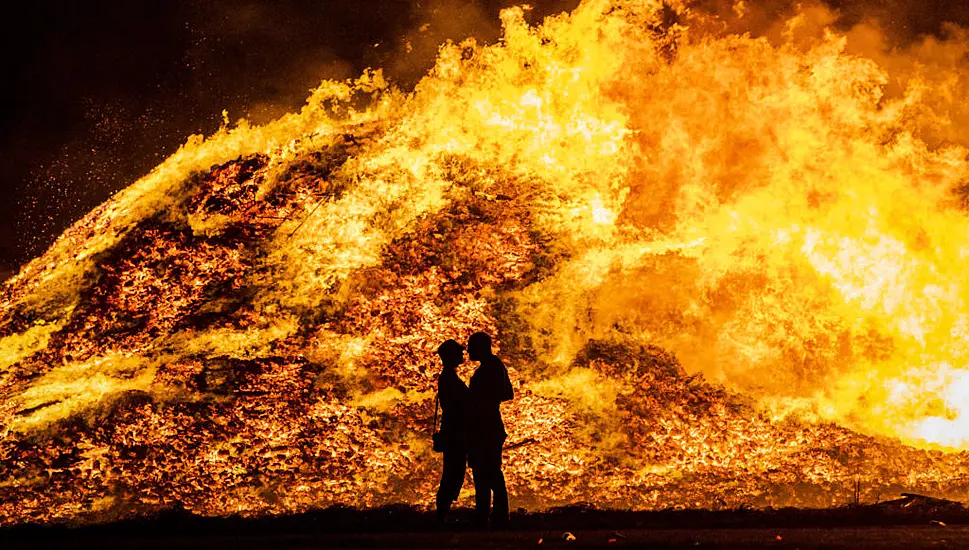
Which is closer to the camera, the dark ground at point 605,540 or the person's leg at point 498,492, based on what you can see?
the dark ground at point 605,540

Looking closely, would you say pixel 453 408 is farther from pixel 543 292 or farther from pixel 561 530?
pixel 543 292

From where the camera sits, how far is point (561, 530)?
474 cm

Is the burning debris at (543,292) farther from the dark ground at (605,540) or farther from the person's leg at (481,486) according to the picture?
the person's leg at (481,486)

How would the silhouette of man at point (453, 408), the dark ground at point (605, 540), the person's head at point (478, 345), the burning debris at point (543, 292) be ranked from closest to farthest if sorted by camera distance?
the dark ground at point (605, 540), the person's head at point (478, 345), the silhouette of man at point (453, 408), the burning debris at point (543, 292)

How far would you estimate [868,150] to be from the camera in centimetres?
688

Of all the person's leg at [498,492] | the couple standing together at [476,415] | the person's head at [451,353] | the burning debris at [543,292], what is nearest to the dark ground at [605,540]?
the person's leg at [498,492]

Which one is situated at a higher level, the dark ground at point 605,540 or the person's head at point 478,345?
the person's head at point 478,345

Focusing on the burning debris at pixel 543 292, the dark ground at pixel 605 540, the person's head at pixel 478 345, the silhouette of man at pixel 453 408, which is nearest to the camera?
the dark ground at pixel 605 540

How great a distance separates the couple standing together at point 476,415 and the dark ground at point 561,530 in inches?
18.4

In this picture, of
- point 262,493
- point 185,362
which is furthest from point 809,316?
point 185,362

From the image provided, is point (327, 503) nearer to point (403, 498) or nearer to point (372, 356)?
point (403, 498)

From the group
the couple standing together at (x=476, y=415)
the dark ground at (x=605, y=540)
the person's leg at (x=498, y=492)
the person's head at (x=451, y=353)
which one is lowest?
the dark ground at (x=605, y=540)

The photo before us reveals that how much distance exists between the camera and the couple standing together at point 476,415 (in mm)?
4457

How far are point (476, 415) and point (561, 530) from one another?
1.11 metres
